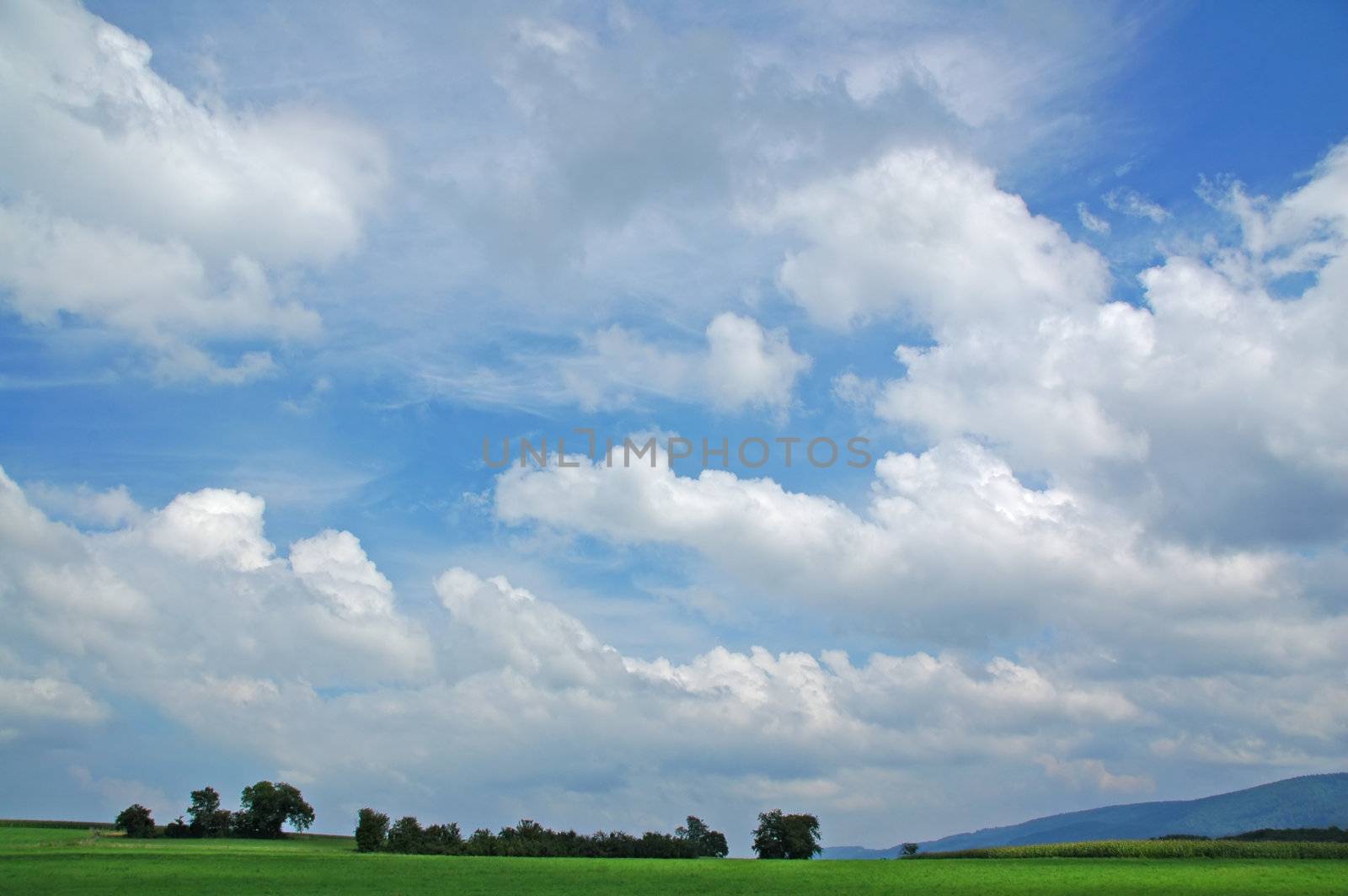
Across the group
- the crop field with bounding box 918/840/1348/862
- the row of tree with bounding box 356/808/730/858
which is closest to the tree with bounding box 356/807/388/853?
the row of tree with bounding box 356/808/730/858

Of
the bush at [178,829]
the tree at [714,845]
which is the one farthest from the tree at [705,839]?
the bush at [178,829]

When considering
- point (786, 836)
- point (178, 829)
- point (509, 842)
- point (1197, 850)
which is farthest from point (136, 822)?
point (1197, 850)

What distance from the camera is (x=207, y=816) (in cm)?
13162

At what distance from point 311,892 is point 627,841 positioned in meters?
70.5

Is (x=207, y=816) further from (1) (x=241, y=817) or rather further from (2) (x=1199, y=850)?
(2) (x=1199, y=850)

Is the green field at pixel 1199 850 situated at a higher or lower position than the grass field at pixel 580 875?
higher

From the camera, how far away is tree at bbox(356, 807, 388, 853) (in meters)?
116

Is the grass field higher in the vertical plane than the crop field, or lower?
lower

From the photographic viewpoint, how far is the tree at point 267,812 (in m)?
135

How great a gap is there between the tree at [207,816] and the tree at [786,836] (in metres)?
73.3

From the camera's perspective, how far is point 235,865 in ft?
267

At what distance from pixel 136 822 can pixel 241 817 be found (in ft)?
41.6

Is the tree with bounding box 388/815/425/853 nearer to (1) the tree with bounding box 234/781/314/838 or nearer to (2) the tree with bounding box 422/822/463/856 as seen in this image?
(2) the tree with bounding box 422/822/463/856

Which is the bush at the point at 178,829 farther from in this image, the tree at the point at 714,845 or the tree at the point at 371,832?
the tree at the point at 714,845
